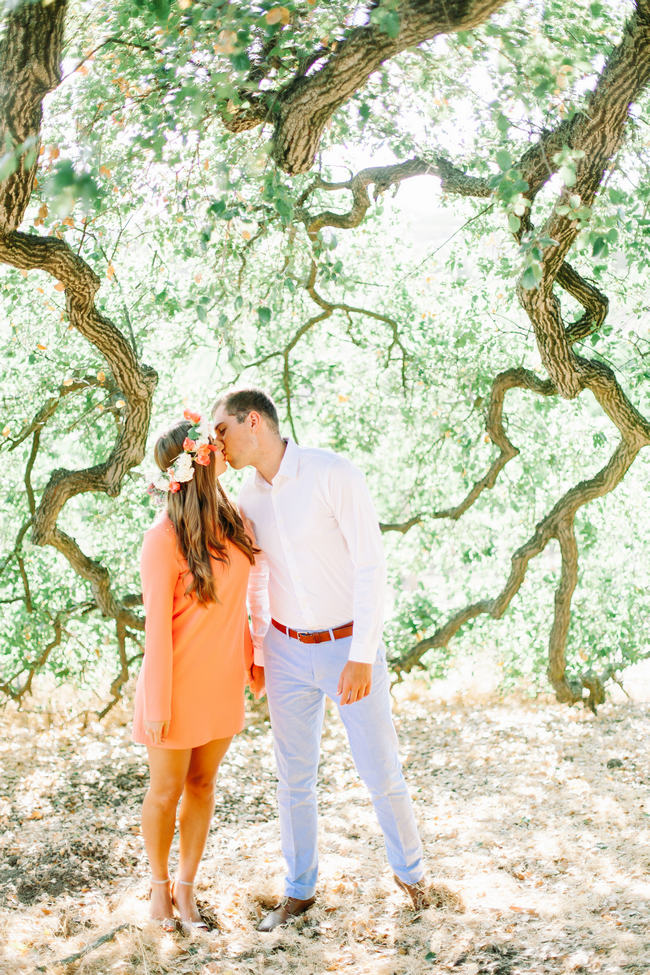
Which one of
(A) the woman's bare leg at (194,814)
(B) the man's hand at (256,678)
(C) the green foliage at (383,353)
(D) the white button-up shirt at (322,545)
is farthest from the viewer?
(C) the green foliage at (383,353)

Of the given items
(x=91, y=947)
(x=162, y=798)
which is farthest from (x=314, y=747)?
(x=91, y=947)

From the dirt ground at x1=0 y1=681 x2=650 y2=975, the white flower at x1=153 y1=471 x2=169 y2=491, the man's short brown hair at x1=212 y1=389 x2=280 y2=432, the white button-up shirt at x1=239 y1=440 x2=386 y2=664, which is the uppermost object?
the man's short brown hair at x1=212 y1=389 x2=280 y2=432

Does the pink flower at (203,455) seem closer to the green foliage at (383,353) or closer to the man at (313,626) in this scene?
the man at (313,626)

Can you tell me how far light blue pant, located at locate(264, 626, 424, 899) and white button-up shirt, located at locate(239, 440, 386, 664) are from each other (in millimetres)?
135

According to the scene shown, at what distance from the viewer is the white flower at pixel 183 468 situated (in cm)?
294

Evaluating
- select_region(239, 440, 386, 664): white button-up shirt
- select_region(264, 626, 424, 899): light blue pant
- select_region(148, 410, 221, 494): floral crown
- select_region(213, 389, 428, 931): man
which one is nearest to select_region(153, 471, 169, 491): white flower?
select_region(148, 410, 221, 494): floral crown

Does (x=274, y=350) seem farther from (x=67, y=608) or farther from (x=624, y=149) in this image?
(x=624, y=149)

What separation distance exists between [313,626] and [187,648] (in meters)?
0.44

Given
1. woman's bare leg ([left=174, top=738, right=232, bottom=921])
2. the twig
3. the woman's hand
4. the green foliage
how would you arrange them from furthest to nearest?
the green foliage < woman's bare leg ([left=174, top=738, right=232, bottom=921]) < the woman's hand < the twig

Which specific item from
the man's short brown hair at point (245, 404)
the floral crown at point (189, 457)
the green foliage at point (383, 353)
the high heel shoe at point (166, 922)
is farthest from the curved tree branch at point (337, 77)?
the high heel shoe at point (166, 922)

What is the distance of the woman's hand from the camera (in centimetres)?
291

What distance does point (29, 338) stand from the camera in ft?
18.6

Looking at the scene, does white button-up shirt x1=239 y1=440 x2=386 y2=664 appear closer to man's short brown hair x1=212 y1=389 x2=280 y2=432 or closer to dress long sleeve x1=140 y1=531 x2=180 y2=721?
man's short brown hair x1=212 y1=389 x2=280 y2=432

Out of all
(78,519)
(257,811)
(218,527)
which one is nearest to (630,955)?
(218,527)
